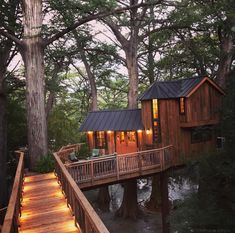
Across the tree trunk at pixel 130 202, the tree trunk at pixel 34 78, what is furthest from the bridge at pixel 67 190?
the tree trunk at pixel 130 202

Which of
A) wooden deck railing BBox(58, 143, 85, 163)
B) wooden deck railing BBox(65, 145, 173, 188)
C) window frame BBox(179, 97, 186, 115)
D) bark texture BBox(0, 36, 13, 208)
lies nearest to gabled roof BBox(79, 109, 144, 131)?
window frame BBox(179, 97, 186, 115)

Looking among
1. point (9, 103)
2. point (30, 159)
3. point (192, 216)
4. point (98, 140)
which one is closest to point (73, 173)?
point (30, 159)

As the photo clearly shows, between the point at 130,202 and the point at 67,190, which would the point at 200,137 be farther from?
the point at 67,190

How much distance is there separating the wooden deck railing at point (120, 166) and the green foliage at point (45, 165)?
1.17m

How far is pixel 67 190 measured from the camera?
8828 mm

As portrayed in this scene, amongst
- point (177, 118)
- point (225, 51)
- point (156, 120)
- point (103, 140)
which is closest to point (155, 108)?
point (156, 120)

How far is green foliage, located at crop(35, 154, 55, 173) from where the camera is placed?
46.4 feet

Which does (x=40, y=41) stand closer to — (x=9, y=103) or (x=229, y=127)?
(x=9, y=103)

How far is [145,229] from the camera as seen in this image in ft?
65.0

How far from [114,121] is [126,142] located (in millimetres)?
1726

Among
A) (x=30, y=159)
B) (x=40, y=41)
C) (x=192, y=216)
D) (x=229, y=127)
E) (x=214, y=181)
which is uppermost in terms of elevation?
(x=40, y=41)

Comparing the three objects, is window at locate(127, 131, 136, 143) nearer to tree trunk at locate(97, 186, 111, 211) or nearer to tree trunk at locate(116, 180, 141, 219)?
tree trunk at locate(116, 180, 141, 219)

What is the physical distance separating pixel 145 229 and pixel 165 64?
1279 cm

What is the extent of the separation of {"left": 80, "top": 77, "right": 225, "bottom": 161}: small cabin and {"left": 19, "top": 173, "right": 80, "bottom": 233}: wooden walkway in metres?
8.73
